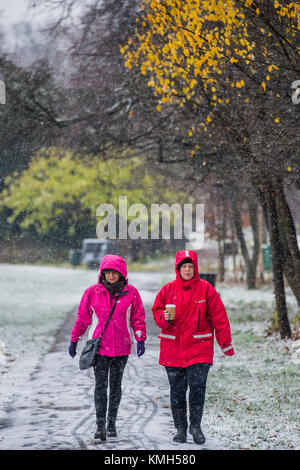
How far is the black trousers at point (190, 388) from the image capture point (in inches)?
223

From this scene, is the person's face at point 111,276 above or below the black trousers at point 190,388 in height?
above

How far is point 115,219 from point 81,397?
31104mm

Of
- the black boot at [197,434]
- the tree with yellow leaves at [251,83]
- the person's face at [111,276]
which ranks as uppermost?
the tree with yellow leaves at [251,83]

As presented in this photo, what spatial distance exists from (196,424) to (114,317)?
1139 millimetres

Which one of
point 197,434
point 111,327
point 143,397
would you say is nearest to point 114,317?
point 111,327

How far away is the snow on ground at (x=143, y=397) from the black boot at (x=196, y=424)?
0.27 ft

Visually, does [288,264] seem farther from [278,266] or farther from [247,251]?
[247,251]

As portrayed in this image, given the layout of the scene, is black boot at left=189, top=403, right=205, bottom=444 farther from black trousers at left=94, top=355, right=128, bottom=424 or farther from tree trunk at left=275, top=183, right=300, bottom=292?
tree trunk at left=275, top=183, right=300, bottom=292

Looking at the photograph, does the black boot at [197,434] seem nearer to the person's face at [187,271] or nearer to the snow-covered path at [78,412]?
the snow-covered path at [78,412]

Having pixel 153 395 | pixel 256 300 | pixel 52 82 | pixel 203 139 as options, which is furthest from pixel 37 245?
pixel 153 395

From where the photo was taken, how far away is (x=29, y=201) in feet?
136

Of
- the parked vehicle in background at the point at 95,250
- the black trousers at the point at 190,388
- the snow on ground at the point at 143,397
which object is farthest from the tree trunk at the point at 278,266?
the parked vehicle in background at the point at 95,250

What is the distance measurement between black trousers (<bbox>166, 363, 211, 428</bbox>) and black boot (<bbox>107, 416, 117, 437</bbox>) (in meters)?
0.54

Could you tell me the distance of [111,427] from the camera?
5.86 metres
